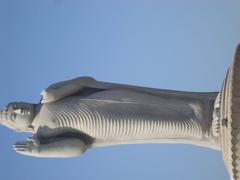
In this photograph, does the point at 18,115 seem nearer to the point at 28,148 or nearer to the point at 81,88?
the point at 28,148

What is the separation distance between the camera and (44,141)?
6.55m

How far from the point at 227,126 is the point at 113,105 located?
1835mm

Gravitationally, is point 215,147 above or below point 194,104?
below

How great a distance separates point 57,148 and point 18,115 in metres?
0.82

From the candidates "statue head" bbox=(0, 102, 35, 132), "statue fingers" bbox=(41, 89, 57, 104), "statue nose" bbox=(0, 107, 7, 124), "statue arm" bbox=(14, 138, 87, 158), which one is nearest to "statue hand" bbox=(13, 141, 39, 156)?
"statue arm" bbox=(14, 138, 87, 158)

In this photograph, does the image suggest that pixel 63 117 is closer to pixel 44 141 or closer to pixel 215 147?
pixel 44 141

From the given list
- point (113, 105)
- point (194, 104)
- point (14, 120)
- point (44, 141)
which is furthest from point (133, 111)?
point (14, 120)

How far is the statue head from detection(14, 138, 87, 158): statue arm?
382 millimetres

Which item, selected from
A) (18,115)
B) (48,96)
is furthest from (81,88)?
(18,115)

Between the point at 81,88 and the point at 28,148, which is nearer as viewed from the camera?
the point at 28,148

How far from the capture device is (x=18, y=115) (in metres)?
6.71

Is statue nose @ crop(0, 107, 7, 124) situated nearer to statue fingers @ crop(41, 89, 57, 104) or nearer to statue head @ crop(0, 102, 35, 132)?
statue head @ crop(0, 102, 35, 132)

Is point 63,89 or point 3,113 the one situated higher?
point 63,89

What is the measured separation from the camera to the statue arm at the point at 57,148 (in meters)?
6.36
